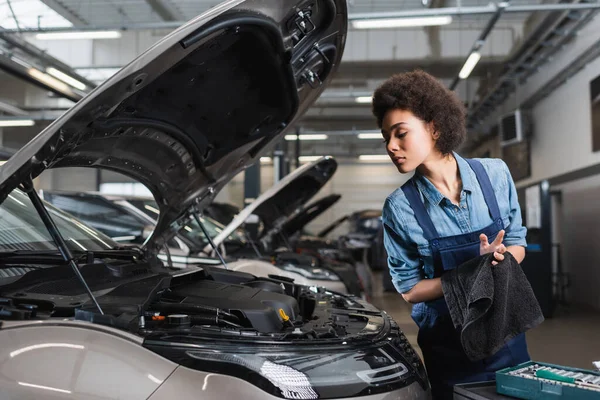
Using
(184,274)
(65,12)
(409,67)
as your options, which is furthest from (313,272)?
(409,67)

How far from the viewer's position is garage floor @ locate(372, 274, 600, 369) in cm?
513

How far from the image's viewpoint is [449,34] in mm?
11781

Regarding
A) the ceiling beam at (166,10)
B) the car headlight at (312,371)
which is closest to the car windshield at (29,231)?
the car headlight at (312,371)

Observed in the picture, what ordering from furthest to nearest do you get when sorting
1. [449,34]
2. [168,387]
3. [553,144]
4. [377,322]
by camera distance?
[449,34] < [553,144] < [377,322] < [168,387]

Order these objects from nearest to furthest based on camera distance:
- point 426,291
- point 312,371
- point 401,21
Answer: point 312,371
point 426,291
point 401,21

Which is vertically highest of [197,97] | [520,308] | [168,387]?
[197,97]

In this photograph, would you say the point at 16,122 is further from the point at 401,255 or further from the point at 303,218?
the point at 401,255

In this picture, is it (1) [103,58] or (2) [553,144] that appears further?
(1) [103,58]

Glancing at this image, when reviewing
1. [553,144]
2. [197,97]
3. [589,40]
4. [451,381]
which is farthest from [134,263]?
[553,144]

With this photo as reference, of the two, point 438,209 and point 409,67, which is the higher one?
point 409,67

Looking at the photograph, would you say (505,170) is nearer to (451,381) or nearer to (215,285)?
(451,381)

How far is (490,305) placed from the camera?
1.61 metres

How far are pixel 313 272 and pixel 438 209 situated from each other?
3.72 metres

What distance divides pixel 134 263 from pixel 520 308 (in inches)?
63.5
